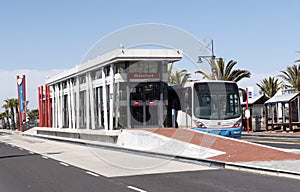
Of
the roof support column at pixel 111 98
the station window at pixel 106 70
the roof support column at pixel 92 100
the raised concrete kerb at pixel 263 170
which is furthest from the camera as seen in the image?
the roof support column at pixel 92 100

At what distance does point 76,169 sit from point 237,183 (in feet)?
23.1

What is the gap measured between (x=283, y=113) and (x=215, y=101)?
18447 millimetres

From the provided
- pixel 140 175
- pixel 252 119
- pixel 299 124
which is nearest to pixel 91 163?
pixel 140 175

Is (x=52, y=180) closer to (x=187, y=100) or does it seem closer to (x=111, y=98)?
(x=187, y=100)

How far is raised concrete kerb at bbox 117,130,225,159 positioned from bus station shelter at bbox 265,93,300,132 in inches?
697

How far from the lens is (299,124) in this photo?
4181cm

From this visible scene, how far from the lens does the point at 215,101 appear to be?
26.8m

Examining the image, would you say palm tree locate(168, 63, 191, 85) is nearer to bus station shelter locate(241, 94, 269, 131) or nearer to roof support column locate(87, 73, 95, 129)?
roof support column locate(87, 73, 95, 129)

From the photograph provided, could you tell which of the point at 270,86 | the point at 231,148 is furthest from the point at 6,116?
the point at 231,148

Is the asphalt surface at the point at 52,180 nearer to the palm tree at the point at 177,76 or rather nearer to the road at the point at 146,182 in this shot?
the road at the point at 146,182

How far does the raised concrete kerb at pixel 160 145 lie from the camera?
21.2 metres

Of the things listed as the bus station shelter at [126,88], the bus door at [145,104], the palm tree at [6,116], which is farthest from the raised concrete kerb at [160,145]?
the palm tree at [6,116]

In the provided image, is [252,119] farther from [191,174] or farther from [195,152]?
[191,174]

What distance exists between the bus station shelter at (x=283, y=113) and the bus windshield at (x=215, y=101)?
1586 centimetres
